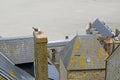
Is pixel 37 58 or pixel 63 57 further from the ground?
pixel 37 58

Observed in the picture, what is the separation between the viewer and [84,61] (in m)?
23.4

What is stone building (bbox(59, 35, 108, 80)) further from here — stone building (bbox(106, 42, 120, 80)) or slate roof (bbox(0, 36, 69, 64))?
stone building (bbox(106, 42, 120, 80))

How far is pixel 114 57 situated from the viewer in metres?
17.8

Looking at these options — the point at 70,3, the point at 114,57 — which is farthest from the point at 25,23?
the point at 114,57

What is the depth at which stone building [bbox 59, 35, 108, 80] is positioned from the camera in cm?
2314

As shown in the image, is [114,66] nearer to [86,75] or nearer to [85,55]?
[86,75]

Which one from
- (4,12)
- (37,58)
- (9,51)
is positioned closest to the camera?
(37,58)

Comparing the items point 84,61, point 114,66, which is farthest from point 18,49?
point 114,66

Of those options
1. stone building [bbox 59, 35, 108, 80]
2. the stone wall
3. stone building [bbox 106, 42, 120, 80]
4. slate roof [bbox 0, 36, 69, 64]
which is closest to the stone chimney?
stone building [bbox 106, 42, 120, 80]

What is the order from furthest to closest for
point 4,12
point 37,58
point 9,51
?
point 4,12
point 9,51
point 37,58

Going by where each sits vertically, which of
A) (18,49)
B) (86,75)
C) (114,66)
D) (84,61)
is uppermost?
(114,66)

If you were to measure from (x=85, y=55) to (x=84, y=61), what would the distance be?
447 millimetres

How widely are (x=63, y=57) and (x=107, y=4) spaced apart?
4780 centimetres

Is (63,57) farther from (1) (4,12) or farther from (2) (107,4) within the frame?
(2) (107,4)
